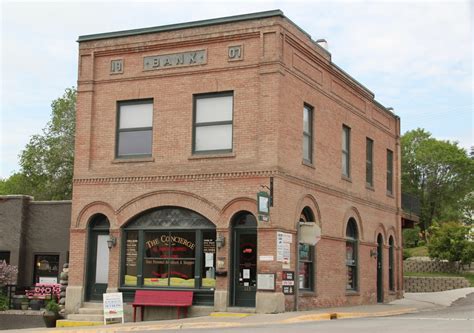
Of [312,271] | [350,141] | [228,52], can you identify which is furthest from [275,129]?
[350,141]

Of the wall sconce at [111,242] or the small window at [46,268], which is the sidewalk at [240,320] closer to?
the wall sconce at [111,242]

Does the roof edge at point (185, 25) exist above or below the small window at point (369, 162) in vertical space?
above

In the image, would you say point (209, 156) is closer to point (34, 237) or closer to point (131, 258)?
point (131, 258)

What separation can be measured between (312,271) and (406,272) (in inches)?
860

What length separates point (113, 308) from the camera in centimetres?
2127

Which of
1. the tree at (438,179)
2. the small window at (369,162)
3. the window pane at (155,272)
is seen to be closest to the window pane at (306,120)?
the small window at (369,162)

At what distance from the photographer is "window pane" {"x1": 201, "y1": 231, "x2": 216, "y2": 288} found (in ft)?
71.0

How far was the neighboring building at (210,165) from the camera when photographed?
21.2m

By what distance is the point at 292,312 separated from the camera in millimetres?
20703

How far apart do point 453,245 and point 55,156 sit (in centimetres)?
2637

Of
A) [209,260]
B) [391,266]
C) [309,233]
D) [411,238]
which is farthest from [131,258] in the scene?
[411,238]

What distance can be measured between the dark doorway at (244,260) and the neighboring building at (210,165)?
0.03 meters

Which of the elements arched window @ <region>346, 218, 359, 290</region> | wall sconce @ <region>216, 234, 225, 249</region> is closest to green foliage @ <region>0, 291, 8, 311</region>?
wall sconce @ <region>216, 234, 225, 249</region>

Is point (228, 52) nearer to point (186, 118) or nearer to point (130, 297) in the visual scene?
point (186, 118)
